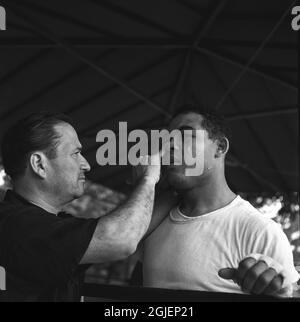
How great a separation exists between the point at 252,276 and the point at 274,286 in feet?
0.25

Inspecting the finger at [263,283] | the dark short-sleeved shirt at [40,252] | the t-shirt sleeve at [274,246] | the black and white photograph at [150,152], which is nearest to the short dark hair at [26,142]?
the black and white photograph at [150,152]

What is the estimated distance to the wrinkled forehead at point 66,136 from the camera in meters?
2.32

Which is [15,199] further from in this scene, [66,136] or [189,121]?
[189,121]

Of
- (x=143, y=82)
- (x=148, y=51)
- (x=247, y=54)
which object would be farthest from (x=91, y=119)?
(x=247, y=54)

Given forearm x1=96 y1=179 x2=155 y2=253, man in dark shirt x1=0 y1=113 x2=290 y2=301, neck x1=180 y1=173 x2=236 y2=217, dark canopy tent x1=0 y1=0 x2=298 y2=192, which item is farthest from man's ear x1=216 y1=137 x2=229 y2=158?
dark canopy tent x1=0 y1=0 x2=298 y2=192

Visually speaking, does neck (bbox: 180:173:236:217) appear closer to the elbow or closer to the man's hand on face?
the elbow

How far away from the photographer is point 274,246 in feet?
6.92

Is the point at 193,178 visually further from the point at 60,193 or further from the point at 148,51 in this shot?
the point at 148,51

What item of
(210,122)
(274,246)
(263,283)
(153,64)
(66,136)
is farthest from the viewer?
(153,64)

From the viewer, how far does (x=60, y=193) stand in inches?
90.4

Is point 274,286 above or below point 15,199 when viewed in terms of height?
below

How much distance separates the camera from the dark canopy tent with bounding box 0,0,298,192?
733cm

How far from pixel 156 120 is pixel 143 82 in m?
2.24

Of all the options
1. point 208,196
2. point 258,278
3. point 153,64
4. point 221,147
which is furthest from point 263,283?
point 153,64
